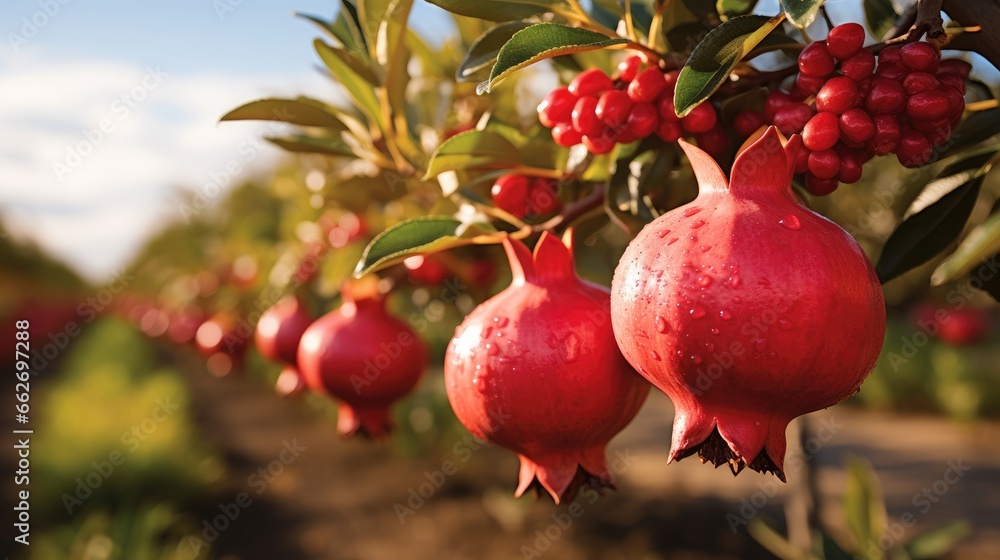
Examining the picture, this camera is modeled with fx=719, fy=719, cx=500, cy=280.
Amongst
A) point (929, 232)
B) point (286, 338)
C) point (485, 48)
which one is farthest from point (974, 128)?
point (286, 338)

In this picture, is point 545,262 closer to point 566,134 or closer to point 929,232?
point 566,134

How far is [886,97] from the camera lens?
55 cm

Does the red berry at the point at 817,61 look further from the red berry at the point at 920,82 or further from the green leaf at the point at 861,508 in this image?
the green leaf at the point at 861,508

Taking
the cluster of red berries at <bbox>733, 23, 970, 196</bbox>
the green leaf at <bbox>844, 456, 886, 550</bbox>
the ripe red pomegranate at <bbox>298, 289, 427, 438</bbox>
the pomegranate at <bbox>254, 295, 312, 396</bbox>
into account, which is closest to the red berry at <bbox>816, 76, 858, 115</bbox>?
the cluster of red berries at <bbox>733, 23, 970, 196</bbox>

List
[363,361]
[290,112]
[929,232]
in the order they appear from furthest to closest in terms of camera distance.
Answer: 1. [363,361]
2. [290,112]
3. [929,232]

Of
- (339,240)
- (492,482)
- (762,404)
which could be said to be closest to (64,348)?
(492,482)

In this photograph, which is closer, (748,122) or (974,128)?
(748,122)

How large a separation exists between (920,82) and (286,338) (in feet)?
4.15

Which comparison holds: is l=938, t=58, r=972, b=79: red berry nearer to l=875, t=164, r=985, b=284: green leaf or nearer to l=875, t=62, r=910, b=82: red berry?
l=875, t=62, r=910, b=82: red berry

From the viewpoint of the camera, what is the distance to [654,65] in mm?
672

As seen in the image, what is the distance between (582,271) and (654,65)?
63 cm

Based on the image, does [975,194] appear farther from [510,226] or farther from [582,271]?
[582,271]

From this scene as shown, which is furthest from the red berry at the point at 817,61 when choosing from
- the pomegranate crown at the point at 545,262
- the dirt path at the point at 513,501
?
the dirt path at the point at 513,501

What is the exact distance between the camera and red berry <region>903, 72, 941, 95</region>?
544 millimetres
